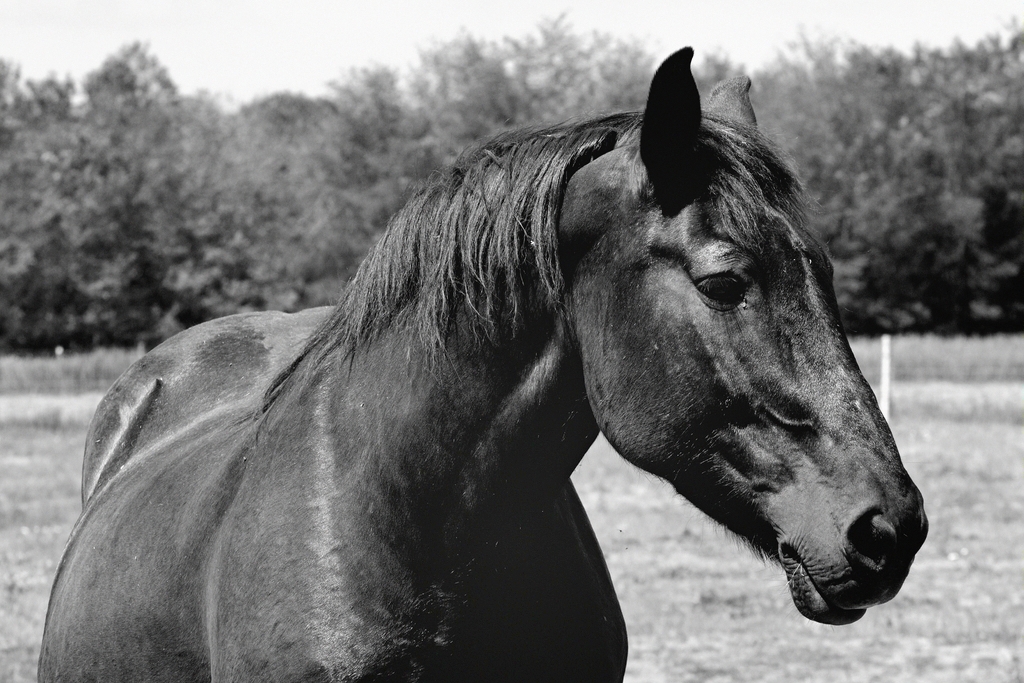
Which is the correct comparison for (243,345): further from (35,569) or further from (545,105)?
(545,105)

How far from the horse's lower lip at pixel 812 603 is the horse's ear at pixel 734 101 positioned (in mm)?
945

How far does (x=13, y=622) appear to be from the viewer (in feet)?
19.9

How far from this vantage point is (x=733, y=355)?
1.79 meters

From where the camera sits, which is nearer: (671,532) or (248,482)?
(248,482)

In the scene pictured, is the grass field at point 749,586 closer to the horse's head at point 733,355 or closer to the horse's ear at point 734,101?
the horse's head at point 733,355

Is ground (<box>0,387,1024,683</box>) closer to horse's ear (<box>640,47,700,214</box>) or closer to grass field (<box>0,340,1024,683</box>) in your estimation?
grass field (<box>0,340,1024,683</box>)

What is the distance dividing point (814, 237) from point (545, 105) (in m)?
34.8

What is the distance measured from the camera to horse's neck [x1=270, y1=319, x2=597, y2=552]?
2012 millimetres

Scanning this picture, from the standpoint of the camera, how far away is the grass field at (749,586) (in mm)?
5555

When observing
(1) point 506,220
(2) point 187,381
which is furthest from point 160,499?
(1) point 506,220

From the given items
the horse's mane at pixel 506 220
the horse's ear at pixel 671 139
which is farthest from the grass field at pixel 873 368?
the horse's ear at pixel 671 139

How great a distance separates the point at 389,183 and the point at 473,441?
107 feet

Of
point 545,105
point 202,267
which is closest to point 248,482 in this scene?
point 202,267

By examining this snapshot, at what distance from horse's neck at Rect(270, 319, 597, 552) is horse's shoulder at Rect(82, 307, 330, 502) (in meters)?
1.27
